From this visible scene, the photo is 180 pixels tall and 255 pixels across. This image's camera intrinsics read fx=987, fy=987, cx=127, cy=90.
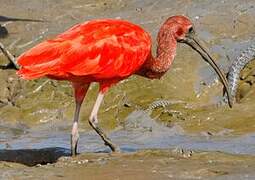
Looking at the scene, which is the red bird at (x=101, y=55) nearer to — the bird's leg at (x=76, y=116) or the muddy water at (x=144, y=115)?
the bird's leg at (x=76, y=116)

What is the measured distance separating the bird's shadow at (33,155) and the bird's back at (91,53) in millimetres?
826

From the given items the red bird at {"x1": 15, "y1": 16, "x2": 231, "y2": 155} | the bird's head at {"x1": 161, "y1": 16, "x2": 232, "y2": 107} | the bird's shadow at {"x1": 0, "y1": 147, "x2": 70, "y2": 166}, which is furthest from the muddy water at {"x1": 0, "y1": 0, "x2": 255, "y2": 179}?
the bird's head at {"x1": 161, "y1": 16, "x2": 232, "y2": 107}

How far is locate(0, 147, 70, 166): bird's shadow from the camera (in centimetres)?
862

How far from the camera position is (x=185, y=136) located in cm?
955

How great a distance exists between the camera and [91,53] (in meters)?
8.40

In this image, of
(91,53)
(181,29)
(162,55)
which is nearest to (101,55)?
(91,53)

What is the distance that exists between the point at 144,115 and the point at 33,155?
1.79 m

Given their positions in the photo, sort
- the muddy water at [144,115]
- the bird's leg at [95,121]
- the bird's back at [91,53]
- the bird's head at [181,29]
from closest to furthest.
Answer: the muddy water at [144,115] → the bird's back at [91,53] → the bird's leg at [95,121] → the bird's head at [181,29]

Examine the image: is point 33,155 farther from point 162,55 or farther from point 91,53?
→ point 162,55

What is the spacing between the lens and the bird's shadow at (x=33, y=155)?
339 inches

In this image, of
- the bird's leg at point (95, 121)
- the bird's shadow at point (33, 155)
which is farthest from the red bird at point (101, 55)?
the bird's shadow at point (33, 155)

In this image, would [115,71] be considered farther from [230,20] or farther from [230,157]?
[230,20]

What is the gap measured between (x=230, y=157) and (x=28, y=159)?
1831mm

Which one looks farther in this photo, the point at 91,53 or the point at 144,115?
the point at 144,115
